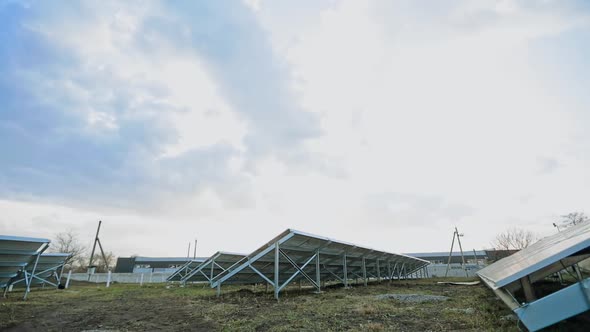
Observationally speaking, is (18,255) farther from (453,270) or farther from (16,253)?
(453,270)

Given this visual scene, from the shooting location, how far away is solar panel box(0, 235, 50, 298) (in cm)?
1154

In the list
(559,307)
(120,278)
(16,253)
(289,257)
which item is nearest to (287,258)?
(289,257)

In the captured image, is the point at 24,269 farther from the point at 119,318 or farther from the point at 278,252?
the point at 278,252

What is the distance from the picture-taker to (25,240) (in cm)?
1181

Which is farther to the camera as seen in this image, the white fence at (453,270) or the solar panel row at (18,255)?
the white fence at (453,270)

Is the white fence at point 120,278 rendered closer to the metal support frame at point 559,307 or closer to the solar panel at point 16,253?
the solar panel at point 16,253

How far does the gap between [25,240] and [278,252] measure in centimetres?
1084

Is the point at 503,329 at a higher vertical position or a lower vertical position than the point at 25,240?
lower

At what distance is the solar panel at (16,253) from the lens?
11539 mm

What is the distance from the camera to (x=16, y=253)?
483 inches

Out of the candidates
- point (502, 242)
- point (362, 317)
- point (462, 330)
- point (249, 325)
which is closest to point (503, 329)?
point (462, 330)

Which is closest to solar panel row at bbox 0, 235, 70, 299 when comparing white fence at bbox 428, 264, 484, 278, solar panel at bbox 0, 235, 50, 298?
solar panel at bbox 0, 235, 50, 298

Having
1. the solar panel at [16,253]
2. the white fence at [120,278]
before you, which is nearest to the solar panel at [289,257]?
the solar panel at [16,253]

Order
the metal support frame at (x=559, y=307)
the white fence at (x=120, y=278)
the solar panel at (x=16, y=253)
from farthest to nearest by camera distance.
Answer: the white fence at (x=120, y=278), the solar panel at (x=16, y=253), the metal support frame at (x=559, y=307)
